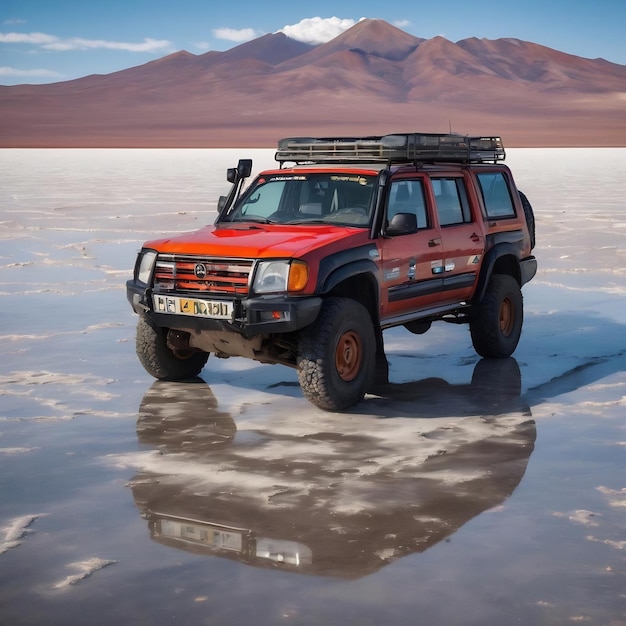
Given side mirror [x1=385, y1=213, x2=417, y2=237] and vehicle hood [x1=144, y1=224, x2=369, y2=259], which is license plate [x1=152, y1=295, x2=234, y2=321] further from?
side mirror [x1=385, y1=213, x2=417, y2=237]

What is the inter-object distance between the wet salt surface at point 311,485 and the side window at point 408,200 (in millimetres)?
1360

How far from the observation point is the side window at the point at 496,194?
415 inches

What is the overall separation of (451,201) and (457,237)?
369 millimetres

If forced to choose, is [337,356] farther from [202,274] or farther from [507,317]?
[507,317]

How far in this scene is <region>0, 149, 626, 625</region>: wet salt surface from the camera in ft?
16.0

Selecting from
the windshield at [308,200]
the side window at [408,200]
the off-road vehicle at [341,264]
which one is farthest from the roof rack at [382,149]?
the windshield at [308,200]

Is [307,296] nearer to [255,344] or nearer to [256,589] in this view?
[255,344]

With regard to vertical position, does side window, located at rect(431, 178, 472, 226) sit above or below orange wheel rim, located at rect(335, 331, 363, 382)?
above

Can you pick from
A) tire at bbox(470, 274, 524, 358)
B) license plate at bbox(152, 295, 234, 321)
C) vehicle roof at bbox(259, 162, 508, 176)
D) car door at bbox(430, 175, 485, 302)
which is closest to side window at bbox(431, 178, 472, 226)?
car door at bbox(430, 175, 485, 302)

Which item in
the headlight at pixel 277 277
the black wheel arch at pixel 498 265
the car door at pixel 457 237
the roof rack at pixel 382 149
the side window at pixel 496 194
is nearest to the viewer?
the headlight at pixel 277 277

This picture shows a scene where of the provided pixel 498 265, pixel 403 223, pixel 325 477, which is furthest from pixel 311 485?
pixel 498 265

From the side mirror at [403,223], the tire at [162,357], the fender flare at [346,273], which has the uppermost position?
the side mirror at [403,223]

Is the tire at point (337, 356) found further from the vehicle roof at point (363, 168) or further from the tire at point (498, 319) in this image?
the tire at point (498, 319)

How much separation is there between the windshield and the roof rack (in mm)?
322
